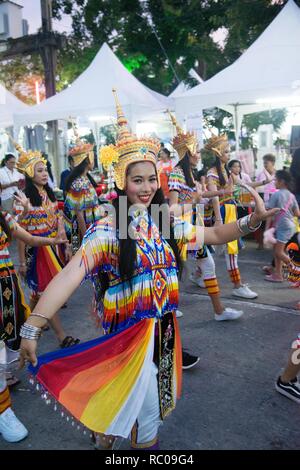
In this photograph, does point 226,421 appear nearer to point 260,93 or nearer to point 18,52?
point 260,93

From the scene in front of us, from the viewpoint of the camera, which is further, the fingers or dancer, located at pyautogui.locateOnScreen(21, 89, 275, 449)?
dancer, located at pyautogui.locateOnScreen(21, 89, 275, 449)

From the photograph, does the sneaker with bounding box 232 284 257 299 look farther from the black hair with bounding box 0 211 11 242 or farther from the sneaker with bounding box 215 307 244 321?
the black hair with bounding box 0 211 11 242

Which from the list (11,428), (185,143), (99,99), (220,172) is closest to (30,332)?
(11,428)

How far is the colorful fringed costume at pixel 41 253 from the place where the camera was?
4.30 meters

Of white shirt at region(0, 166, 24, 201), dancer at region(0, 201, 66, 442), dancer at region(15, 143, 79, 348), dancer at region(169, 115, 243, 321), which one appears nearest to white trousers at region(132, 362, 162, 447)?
dancer at region(0, 201, 66, 442)

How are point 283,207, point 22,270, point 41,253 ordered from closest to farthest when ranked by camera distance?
1. point 22,270
2. point 41,253
3. point 283,207

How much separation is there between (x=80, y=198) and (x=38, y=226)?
1.34 m

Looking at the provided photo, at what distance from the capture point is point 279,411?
9.83 feet

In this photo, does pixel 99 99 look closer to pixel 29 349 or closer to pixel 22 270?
pixel 22 270

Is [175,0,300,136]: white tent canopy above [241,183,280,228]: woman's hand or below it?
above

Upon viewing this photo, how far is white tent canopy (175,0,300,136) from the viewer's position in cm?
804

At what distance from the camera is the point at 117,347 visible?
7.09ft

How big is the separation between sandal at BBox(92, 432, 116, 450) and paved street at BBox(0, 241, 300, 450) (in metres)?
0.32

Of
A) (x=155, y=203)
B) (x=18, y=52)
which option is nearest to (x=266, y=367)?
(x=155, y=203)
